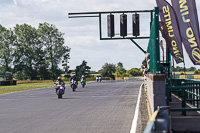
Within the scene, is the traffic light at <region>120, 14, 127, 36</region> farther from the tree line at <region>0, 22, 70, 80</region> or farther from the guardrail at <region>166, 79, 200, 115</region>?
the tree line at <region>0, 22, 70, 80</region>

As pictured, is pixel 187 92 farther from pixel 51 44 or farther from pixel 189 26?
pixel 51 44

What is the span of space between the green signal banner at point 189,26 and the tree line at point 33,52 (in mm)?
84464

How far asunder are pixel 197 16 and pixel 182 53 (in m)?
2.07

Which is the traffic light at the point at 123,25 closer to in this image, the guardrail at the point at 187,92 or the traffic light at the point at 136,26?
the traffic light at the point at 136,26

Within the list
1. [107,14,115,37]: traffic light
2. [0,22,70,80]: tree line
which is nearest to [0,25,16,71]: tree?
[0,22,70,80]: tree line

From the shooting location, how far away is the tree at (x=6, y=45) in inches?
3681

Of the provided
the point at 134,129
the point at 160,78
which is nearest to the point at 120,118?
the point at 134,129

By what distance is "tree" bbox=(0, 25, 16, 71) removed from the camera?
93500mm

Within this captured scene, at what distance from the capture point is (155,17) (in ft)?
27.0

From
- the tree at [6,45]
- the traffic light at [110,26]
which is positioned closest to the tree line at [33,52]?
the tree at [6,45]

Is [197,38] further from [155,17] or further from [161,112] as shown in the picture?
[161,112]

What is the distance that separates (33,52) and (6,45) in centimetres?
737

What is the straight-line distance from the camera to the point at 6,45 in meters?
94.4

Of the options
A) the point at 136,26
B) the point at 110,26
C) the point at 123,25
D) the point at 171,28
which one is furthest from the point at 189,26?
the point at 110,26
